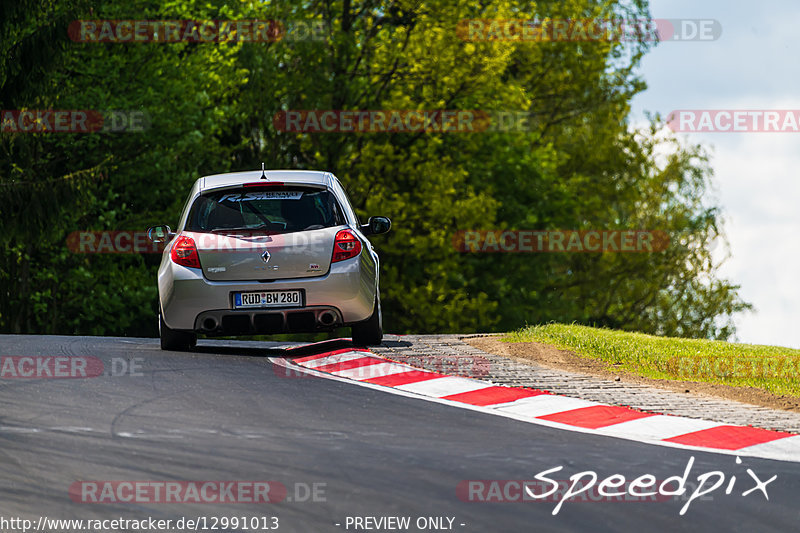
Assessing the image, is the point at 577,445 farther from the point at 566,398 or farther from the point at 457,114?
the point at 457,114

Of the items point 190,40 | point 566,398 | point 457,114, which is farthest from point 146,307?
point 566,398

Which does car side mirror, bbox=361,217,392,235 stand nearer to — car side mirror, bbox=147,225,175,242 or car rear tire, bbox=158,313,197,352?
car side mirror, bbox=147,225,175,242

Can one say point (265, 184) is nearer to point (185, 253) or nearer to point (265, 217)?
point (265, 217)

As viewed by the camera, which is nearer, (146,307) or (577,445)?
(577,445)

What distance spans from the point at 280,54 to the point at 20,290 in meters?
10.8

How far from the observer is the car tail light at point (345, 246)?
41.5 ft

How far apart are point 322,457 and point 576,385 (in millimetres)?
4342

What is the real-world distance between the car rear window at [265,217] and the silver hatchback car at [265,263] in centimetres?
1

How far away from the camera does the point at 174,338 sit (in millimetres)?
13477

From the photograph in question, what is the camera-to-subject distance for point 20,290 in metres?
31.4

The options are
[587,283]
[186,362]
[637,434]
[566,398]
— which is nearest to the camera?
[637,434]

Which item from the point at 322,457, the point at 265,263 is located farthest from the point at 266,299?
the point at 322,457

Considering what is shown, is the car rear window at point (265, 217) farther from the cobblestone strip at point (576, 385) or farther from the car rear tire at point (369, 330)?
the cobblestone strip at point (576, 385)

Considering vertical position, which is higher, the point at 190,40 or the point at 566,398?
the point at 190,40
